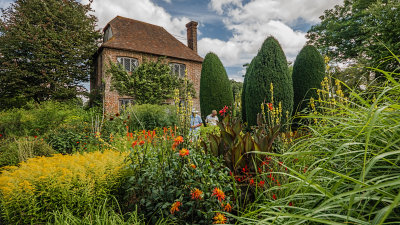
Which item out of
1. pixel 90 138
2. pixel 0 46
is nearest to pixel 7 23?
pixel 0 46

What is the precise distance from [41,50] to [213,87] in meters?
11.8

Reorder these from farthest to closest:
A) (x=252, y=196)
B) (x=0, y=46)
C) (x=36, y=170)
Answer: (x=0, y=46), (x=252, y=196), (x=36, y=170)

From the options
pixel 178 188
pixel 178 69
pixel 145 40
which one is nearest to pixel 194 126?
pixel 178 188

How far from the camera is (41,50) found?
47.0 ft

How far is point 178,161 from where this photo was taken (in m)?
2.33

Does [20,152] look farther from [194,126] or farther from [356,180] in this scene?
[356,180]

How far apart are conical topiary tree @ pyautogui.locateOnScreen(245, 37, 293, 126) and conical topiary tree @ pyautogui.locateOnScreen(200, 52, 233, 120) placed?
4.63 meters

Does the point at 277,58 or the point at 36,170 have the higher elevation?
the point at 277,58

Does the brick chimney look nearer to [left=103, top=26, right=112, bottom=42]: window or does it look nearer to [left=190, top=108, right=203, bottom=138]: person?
[left=103, top=26, right=112, bottom=42]: window

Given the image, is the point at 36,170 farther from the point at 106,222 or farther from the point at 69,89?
the point at 69,89

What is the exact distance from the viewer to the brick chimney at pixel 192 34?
1897 cm

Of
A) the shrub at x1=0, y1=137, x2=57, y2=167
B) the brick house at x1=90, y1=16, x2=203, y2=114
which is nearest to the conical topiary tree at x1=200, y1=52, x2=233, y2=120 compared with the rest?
the brick house at x1=90, y1=16, x2=203, y2=114

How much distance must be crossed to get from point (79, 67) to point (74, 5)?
489 centimetres

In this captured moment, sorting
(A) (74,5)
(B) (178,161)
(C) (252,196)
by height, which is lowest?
(C) (252,196)
